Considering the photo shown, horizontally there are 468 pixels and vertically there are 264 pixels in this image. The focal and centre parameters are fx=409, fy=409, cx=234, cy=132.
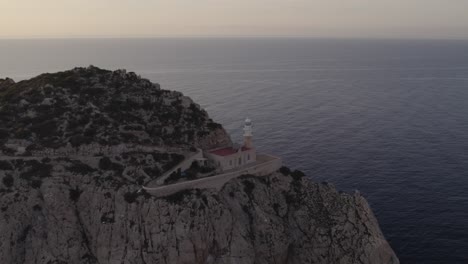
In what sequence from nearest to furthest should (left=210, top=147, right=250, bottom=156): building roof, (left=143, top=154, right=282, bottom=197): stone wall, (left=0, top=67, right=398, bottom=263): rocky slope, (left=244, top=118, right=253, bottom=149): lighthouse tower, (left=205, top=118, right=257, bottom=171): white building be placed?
(left=0, top=67, right=398, bottom=263): rocky slope < (left=143, top=154, right=282, bottom=197): stone wall < (left=205, top=118, right=257, bottom=171): white building < (left=210, top=147, right=250, bottom=156): building roof < (left=244, top=118, right=253, bottom=149): lighthouse tower

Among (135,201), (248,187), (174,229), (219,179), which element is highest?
(219,179)

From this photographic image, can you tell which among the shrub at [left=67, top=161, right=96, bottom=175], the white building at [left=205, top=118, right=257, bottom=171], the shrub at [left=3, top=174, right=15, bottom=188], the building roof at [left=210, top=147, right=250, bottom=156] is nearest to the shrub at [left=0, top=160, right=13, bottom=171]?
the shrub at [left=3, top=174, right=15, bottom=188]

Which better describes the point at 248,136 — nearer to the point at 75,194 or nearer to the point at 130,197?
the point at 130,197

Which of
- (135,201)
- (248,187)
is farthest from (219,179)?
(135,201)

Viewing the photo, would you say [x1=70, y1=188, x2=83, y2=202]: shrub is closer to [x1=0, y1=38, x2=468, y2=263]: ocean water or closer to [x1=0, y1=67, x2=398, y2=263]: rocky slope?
[x1=0, y1=67, x2=398, y2=263]: rocky slope

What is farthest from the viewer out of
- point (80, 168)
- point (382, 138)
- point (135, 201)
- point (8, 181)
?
point (382, 138)

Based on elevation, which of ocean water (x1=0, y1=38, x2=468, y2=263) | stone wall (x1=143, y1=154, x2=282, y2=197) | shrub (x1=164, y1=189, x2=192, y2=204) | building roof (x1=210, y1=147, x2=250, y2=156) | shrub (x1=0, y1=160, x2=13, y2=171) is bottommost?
ocean water (x1=0, y1=38, x2=468, y2=263)

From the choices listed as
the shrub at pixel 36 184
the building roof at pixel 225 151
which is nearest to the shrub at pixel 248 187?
the building roof at pixel 225 151

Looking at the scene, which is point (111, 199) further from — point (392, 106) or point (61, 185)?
point (392, 106)
